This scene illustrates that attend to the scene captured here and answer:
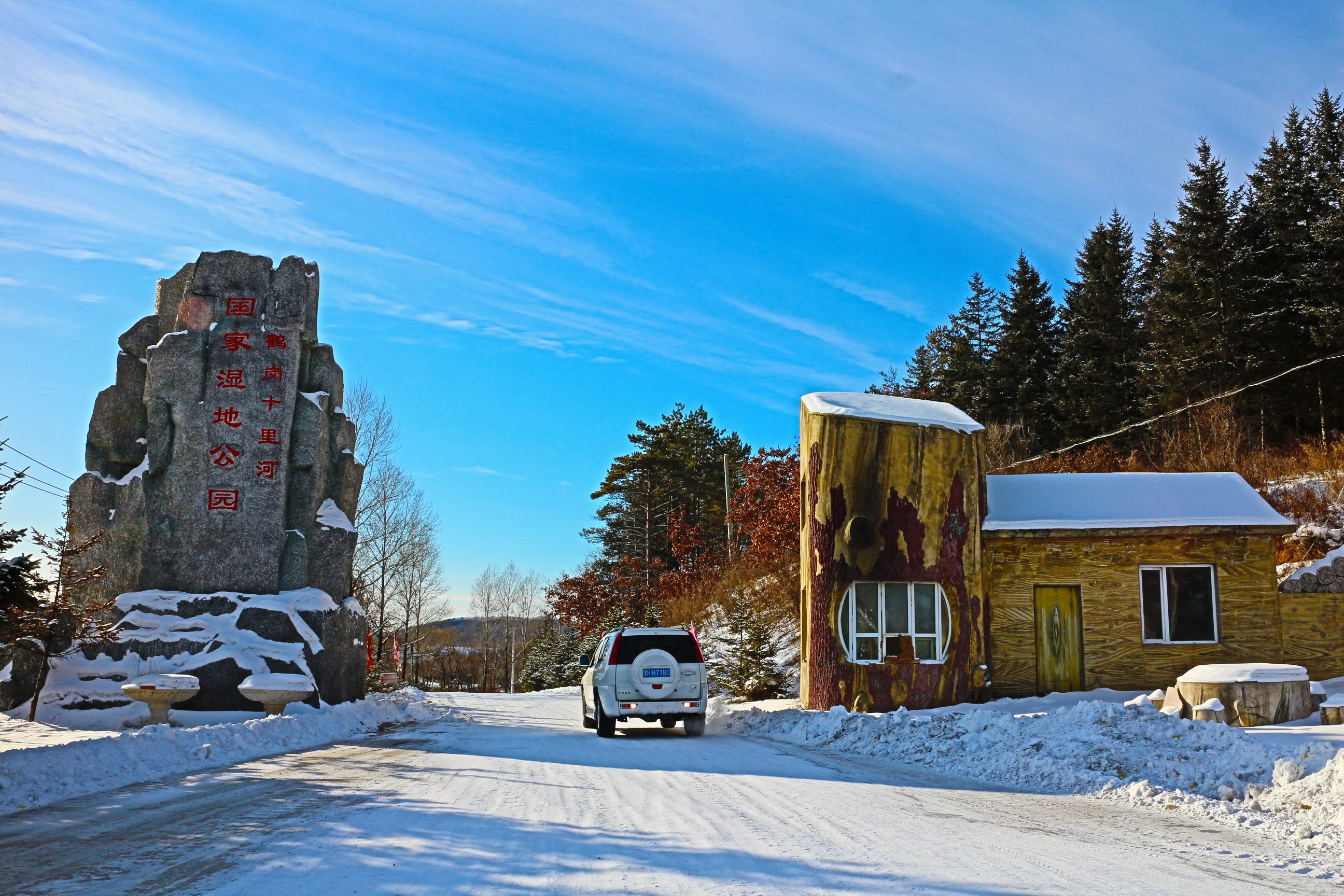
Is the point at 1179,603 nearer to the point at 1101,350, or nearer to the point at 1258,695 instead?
the point at 1258,695

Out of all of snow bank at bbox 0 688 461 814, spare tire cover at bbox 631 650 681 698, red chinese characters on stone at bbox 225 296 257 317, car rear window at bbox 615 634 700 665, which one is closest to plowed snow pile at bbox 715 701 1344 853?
spare tire cover at bbox 631 650 681 698

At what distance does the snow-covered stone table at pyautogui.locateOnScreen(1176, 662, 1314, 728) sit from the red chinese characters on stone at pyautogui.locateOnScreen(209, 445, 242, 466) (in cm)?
1854

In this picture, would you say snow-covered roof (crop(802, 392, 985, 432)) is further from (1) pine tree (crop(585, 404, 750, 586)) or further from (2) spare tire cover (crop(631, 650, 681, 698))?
(1) pine tree (crop(585, 404, 750, 586))

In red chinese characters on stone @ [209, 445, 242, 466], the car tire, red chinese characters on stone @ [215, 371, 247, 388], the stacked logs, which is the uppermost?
red chinese characters on stone @ [215, 371, 247, 388]

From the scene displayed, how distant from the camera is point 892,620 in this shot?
60.3 ft

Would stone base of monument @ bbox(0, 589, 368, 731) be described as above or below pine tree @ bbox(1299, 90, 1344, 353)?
below

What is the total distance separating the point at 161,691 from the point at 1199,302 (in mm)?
40283

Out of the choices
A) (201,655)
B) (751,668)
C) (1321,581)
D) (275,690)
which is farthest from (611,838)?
(751,668)

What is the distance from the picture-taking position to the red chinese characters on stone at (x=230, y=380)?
68.3 ft

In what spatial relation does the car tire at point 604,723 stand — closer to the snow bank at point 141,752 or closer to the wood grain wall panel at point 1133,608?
the snow bank at point 141,752

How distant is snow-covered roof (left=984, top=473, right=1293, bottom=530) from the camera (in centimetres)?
1852

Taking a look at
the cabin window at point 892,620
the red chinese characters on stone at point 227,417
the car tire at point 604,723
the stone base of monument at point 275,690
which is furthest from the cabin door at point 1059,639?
the red chinese characters on stone at point 227,417

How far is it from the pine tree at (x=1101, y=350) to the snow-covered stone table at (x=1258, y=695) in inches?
1253

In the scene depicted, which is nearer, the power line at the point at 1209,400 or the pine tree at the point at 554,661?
the power line at the point at 1209,400
